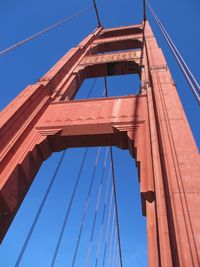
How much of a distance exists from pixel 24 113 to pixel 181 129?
14.0ft

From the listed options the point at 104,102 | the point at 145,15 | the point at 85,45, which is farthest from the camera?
the point at 145,15

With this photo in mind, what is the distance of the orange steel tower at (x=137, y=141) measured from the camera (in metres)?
3.79

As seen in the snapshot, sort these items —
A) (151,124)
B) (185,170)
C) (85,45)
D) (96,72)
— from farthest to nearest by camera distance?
(85,45) < (96,72) < (151,124) < (185,170)

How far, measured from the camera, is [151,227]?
4691 millimetres

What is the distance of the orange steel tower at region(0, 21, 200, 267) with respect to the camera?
379cm

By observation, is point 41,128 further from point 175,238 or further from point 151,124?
point 175,238

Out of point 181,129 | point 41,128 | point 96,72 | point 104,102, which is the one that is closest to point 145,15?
point 96,72

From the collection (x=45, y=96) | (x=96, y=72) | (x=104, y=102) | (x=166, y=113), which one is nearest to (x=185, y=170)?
(x=166, y=113)

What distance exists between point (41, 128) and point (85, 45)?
8.43m

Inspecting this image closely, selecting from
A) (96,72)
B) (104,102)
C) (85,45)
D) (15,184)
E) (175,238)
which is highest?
(85,45)

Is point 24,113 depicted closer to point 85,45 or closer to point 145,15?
point 85,45

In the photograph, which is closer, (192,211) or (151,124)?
(192,211)

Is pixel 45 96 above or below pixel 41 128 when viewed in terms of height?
above

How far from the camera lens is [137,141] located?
6.72 meters
